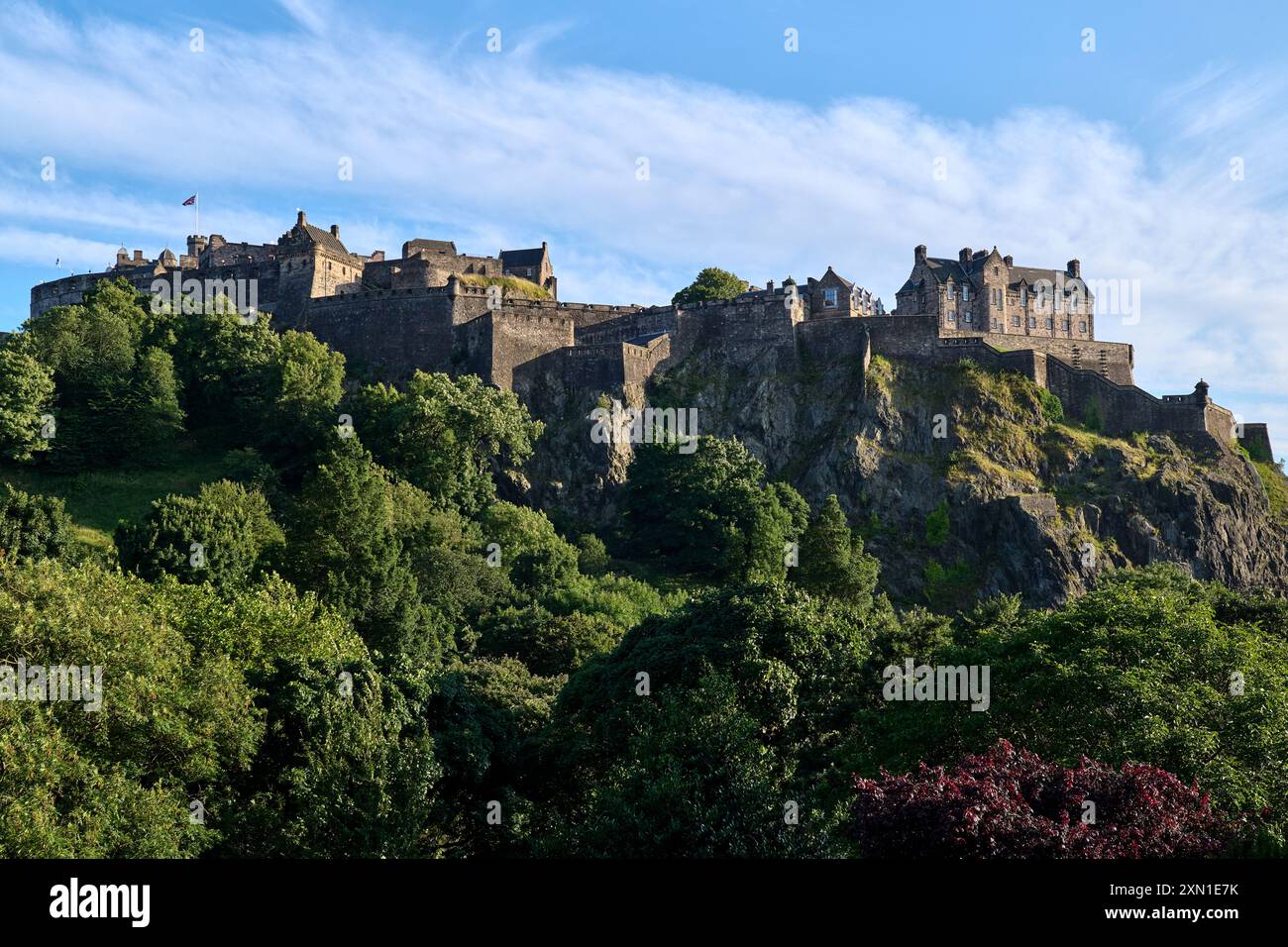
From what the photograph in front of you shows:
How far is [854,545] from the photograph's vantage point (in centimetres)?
6531

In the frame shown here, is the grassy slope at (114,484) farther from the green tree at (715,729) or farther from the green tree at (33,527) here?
the green tree at (715,729)

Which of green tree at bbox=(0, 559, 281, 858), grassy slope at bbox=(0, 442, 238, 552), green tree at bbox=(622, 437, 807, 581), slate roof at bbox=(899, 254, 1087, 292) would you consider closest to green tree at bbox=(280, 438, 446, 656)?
grassy slope at bbox=(0, 442, 238, 552)

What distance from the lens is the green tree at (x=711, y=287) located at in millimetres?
88688

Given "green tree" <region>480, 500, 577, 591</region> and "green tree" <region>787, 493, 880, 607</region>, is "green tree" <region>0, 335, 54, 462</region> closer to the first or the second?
"green tree" <region>480, 500, 577, 591</region>

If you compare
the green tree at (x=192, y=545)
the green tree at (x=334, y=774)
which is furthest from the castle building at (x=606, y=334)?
the green tree at (x=334, y=774)

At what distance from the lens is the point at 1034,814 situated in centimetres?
2330

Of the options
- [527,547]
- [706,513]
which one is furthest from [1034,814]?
[706,513]

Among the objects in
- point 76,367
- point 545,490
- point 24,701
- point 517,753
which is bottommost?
point 517,753

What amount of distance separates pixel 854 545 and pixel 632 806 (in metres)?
39.6

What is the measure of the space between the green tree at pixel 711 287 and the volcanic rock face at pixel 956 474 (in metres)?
11.2

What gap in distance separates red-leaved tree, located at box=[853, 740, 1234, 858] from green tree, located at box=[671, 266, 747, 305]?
64.6m
